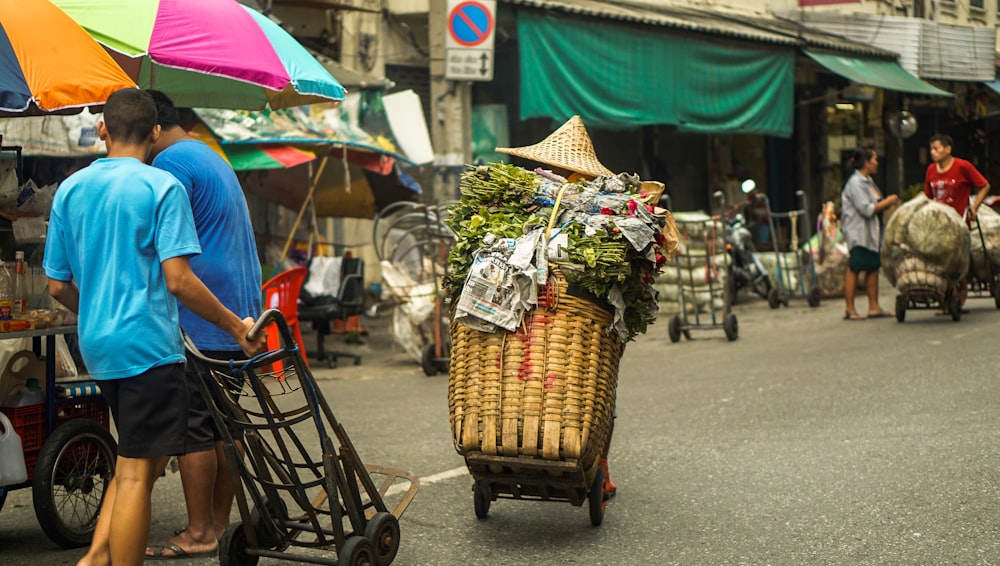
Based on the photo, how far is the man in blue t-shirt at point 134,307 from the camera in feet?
13.9

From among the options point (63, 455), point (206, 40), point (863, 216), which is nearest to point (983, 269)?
point (863, 216)

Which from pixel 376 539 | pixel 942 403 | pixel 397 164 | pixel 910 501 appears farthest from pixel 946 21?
pixel 376 539

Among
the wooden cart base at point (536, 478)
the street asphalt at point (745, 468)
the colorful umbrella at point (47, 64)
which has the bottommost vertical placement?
the street asphalt at point (745, 468)

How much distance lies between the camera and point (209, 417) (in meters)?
4.93

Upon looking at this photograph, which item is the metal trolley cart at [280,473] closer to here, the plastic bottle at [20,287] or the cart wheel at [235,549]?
the cart wheel at [235,549]

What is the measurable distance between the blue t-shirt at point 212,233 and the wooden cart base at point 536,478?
1.19 m

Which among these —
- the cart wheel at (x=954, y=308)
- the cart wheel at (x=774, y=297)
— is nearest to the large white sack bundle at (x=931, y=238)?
the cart wheel at (x=954, y=308)

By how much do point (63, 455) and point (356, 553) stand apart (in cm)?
173

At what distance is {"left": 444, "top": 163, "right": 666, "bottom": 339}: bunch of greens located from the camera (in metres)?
5.19

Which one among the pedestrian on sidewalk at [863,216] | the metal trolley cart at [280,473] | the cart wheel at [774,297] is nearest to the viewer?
the metal trolley cart at [280,473]

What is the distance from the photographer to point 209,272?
5203 millimetres

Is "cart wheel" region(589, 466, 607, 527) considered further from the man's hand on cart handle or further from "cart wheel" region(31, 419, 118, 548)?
"cart wheel" region(31, 419, 118, 548)

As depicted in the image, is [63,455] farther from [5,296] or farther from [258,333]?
[258,333]

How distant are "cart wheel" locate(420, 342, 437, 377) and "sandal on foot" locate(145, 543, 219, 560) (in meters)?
5.88
